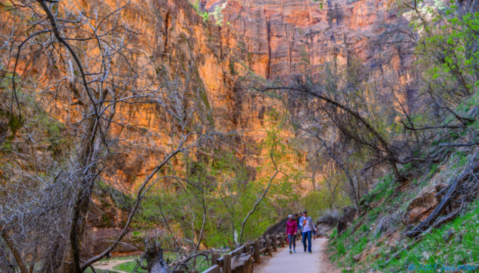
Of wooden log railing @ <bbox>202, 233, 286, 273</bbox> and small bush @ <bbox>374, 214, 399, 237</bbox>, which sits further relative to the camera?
small bush @ <bbox>374, 214, 399, 237</bbox>

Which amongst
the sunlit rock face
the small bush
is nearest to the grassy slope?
the small bush

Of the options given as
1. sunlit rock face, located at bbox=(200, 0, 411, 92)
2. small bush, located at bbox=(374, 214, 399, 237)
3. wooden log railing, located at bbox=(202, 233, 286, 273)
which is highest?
sunlit rock face, located at bbox=(200, 0, 411, 92)

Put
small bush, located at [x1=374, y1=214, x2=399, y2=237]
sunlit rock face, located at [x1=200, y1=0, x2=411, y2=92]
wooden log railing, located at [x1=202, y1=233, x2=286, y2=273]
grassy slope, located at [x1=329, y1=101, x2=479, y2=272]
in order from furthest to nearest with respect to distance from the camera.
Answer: sunlit rock face, located at [x1=200, y1=0, x2=411, y2=92] → small bush, located at [x1=374, y1=214, x2=399, y2=237] → wooden log railing, located at [x1=202, y1=233, x2=286, y2=273] → grassy slope, located at [x1=329, y1=101, x2=479, y2=272]

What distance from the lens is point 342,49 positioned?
7494cm

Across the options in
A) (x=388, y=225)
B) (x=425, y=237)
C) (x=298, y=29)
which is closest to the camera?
(x=425, y=237)

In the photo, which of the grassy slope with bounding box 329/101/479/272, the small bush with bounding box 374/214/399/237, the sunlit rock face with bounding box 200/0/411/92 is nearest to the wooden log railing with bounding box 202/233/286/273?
the grassy slope with bounding box 329/101/479/272

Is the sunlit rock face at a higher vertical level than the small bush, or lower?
higher

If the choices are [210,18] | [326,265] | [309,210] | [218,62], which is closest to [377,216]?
[326,265]

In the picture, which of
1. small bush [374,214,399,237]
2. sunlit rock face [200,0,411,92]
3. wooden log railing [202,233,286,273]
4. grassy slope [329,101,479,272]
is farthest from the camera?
sunlit rock face [200,0,411,92]

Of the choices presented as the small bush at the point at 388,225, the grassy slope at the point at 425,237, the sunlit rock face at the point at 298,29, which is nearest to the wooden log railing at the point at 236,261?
the grassy slope at the point at 425,237

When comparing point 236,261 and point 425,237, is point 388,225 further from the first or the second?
point 236,261

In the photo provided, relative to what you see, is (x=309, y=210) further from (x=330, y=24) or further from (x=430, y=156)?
(x=330, y=24)

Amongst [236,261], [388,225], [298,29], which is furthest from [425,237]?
[298,29]

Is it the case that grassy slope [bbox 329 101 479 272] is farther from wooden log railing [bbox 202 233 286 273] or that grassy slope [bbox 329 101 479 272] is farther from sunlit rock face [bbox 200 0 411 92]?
sunlit rock face [bbox 200 0 411 92]
